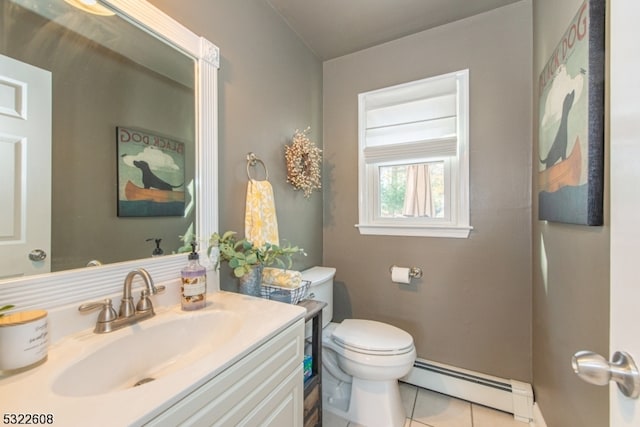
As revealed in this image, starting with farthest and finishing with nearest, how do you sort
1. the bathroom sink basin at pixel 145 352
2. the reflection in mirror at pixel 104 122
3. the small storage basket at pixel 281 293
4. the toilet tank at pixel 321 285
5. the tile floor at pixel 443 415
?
the toilet tank at pixel 321 285 < the tile floor at pixel 443 415 < the small storage basket at pixel 281 293 < the reflection in mirror at pixel 104 122 < the bathroom sink basin at pixel 145 352

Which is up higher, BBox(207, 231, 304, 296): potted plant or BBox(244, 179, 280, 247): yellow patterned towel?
BBox(244, 179, 280, 247): yellow patterned towel

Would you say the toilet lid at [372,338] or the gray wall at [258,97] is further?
the toilet lid at [372,338]

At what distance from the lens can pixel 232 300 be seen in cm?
109

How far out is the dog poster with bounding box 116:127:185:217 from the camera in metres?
0.96

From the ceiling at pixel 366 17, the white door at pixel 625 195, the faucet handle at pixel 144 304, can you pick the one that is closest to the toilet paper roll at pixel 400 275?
the white door at pixel 625 195

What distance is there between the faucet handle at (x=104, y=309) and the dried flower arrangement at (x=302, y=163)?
3.73ft

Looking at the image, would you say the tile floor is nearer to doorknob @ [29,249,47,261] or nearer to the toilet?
the toilet

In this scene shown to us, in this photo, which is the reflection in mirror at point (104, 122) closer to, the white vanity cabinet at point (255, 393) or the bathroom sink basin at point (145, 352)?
the bathroom sink basin at point (145, 352)

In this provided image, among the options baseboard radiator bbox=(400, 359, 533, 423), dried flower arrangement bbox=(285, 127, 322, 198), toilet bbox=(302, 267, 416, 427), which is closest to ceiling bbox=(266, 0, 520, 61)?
dried flower arrangement bbox=(285, 127, 322, 198)

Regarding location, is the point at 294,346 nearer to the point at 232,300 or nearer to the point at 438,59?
the point at 232,300

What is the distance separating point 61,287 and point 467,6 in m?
2.35

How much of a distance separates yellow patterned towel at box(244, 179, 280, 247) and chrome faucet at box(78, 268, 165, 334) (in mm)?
528

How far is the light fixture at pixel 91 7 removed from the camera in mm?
829

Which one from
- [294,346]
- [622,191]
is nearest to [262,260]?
[294,346]
